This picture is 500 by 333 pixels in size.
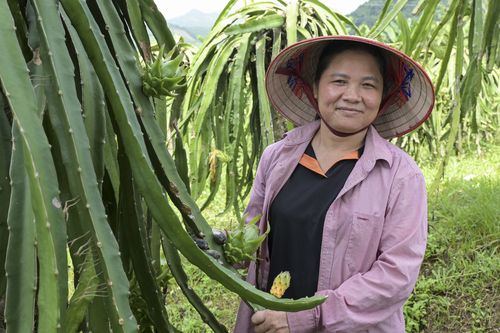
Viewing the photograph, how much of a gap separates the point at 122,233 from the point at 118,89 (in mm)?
262

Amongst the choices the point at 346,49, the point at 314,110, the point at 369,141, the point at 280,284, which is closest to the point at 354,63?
the point at 346,49

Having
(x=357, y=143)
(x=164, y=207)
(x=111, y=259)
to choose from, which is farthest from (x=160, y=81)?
(x=357, y=143)

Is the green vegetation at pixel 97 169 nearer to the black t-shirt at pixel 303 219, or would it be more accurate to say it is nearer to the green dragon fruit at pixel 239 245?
the green dragon fruit at pixel 239 245

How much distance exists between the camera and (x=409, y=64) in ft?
4.97

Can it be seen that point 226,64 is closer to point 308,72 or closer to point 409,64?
point 308,72

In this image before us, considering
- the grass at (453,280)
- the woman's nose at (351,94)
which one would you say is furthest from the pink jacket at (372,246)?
the grass at (453,280)

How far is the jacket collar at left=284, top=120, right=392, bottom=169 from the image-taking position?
1.43 metres

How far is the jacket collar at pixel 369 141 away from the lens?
143 cm

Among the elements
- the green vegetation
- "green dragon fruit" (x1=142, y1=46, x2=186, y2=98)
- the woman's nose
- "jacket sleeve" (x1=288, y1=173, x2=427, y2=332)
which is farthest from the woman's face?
"green dragon fruit" (x1=142, y1=46, x2=186, y2=98)

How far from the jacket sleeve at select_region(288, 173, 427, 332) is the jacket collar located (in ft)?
0.24

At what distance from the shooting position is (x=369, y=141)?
148 centimetres

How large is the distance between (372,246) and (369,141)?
0.80ft

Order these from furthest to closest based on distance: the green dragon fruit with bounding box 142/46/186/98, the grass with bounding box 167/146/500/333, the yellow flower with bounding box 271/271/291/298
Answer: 1. the grass with bounding box 167/146/500/333
2. the yellow flower with bounding box 271/271/291/298
3. the green dragon fruit with bounding box 142/46/186/98

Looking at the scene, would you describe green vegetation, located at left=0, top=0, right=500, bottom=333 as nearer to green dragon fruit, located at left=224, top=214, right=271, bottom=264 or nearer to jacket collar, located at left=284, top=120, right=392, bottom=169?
green dragon fruit, located at left=224, top=214, right=271, bottom=264
